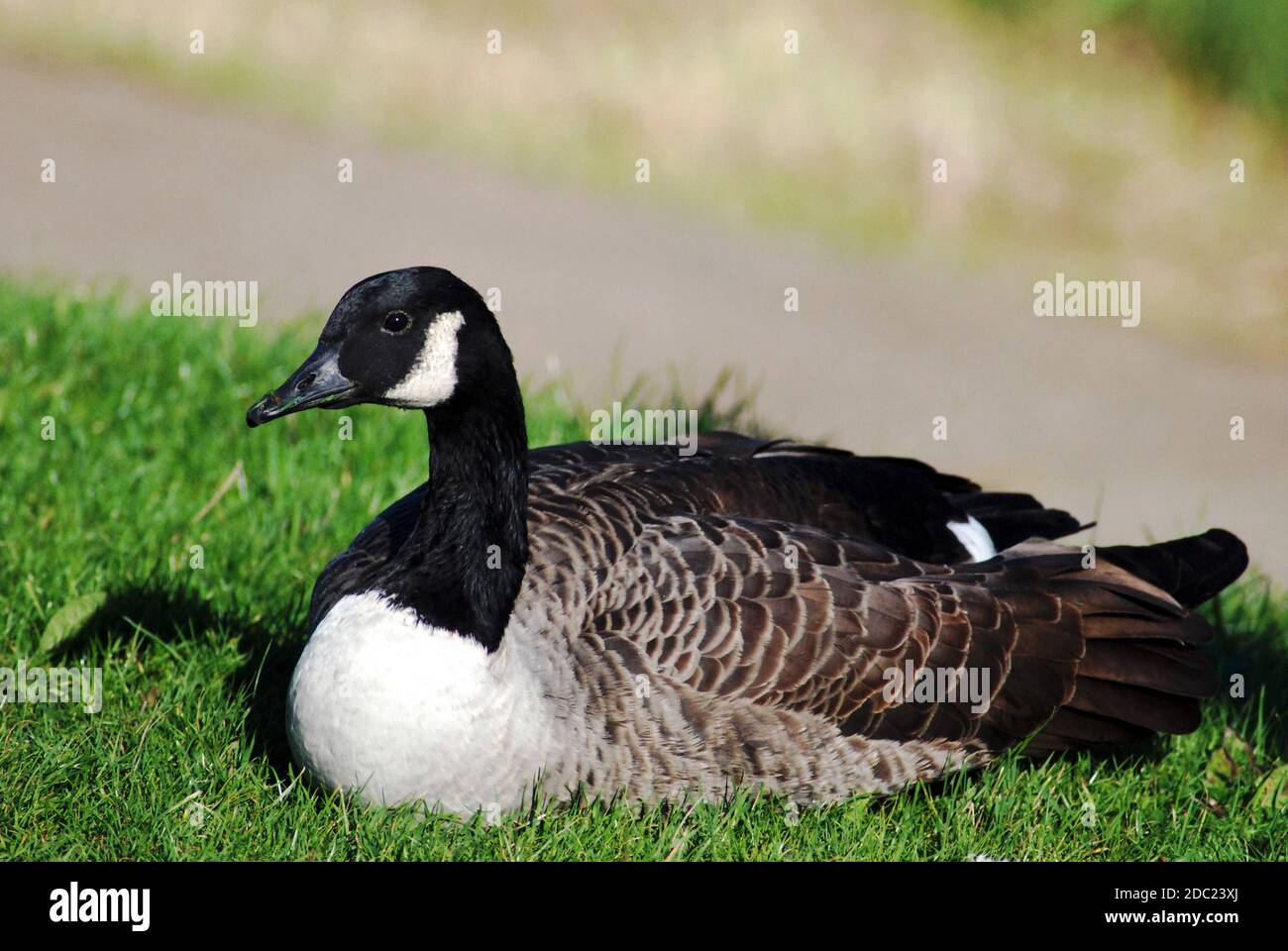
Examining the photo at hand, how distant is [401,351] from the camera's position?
13.3ft

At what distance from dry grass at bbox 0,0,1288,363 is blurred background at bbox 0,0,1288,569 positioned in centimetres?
2

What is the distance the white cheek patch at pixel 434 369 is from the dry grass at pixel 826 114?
231 inches

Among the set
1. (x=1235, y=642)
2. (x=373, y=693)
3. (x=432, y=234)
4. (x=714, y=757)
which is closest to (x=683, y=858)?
(x=714, y=757)

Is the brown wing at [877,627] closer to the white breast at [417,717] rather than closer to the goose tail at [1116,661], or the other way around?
the goose tail at [1116,661]

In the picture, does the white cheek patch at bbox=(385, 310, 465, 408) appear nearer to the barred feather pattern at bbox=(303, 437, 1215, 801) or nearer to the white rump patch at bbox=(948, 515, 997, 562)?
the barred feather pattern at bbox=(303, 437, 1215, 801)

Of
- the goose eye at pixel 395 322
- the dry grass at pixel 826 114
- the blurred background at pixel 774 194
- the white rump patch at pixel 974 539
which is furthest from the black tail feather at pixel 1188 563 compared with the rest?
the dry grass at pixel 826 114

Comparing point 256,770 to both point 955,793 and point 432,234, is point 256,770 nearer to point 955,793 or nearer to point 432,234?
point 955,793

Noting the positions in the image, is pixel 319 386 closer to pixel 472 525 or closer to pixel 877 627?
pixel 472 525

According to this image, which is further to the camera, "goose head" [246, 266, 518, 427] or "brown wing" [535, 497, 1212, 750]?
"brown wing" [535, 497, 1212, 750]

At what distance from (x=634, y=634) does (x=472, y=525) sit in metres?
0.53

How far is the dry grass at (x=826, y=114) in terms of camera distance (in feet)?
32.1

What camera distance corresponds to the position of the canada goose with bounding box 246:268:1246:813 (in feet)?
13.3

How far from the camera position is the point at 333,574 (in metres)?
4.50

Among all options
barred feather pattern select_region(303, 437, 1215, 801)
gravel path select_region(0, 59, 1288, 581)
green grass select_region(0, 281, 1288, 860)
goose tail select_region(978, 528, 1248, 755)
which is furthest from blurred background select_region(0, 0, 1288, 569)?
barred feather pattern select_region(303, 437, 1215, 801)
